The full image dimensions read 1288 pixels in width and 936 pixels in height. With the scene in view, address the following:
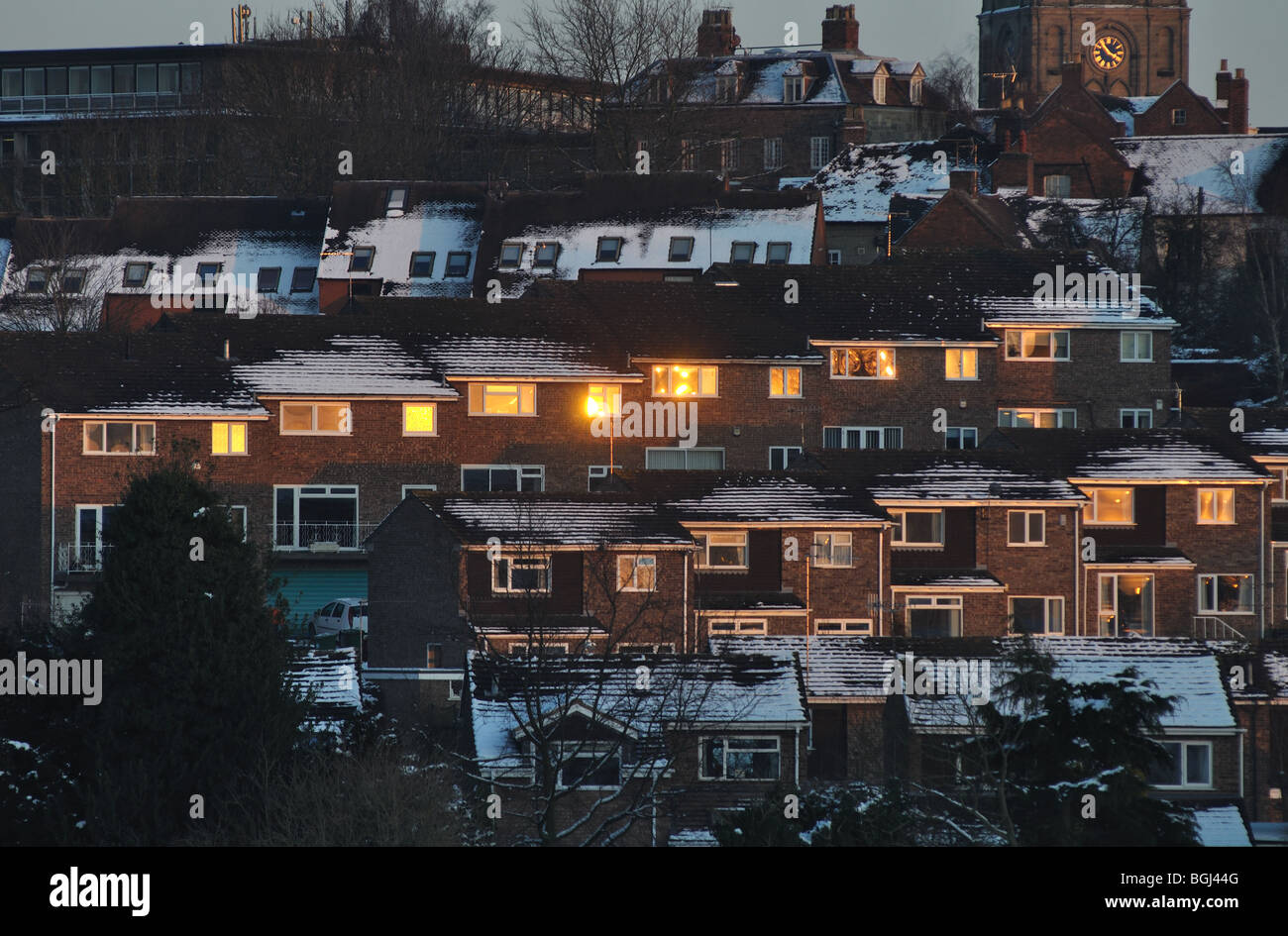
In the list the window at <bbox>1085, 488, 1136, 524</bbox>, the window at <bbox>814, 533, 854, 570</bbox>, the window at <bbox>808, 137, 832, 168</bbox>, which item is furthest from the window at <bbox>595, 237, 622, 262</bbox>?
the window at <bbox>808, 137, 832, 168</bbox>

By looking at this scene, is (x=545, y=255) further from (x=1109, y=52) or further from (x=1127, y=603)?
(x=1109, y=52)

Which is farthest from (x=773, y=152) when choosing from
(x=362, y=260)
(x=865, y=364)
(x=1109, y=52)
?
(x=865, y=364)

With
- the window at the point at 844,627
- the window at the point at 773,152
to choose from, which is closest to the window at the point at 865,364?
the window at the point at 844,627

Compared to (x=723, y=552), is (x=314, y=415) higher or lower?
higher

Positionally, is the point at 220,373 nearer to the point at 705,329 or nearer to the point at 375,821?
the point at 705,329

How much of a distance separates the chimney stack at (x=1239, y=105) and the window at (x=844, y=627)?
53.6 metres

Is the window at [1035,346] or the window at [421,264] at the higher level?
the window at [421,264]

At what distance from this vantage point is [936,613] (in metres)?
40.1

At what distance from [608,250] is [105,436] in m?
19.8

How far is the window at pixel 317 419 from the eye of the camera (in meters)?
44.2

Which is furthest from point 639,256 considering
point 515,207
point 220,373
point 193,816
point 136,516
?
point 193,816

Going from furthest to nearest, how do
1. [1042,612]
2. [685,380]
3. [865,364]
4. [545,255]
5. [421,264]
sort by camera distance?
[421,264] < [545,255] < [865,364] < [685,380] < [1042,612]

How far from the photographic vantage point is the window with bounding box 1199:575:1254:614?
42.8 metres

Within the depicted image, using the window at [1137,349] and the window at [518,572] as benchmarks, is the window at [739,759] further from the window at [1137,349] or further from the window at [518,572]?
the window at [1137,349]
